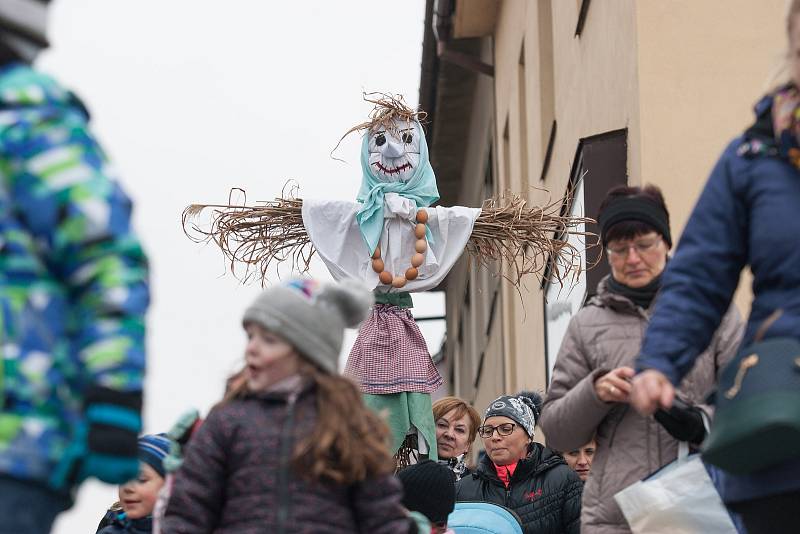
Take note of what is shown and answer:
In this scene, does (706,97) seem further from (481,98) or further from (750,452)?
(481,98)

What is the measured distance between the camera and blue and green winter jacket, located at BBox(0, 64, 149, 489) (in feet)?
13.8

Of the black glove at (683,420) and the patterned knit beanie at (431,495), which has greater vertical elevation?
the black glove at (683,420)

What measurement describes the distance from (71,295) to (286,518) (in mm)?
957

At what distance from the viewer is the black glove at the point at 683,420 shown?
18.9ft

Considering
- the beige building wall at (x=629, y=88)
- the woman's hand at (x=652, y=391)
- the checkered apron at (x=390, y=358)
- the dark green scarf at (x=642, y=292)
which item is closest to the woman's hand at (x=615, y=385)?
the dark green scarf at (x=642, y=292)

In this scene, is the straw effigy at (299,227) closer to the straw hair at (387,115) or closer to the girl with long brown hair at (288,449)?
the straw hair at (387,115)

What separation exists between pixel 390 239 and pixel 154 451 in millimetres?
2323

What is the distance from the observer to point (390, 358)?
339 inches

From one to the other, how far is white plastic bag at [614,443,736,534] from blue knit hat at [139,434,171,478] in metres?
1.94

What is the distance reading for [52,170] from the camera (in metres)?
4.34

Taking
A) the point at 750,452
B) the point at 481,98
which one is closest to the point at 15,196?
the point at 750,452

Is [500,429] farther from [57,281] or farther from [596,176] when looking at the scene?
[57,281]

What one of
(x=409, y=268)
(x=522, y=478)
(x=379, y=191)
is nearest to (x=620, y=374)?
(x=409, y=268)

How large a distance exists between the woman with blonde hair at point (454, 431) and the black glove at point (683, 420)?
3.94 m
